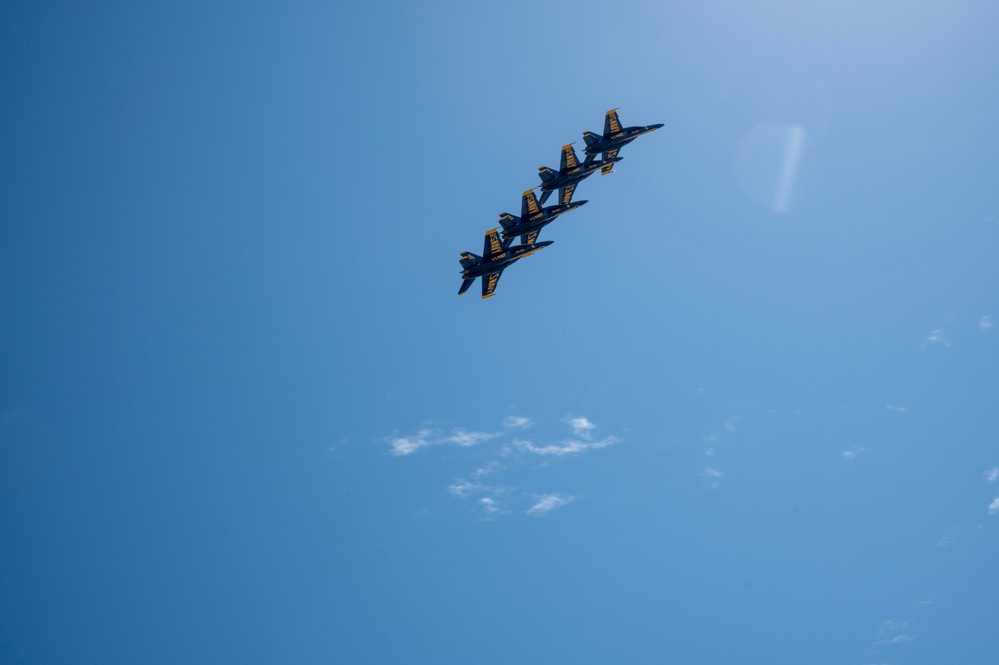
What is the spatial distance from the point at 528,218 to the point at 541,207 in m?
3.03

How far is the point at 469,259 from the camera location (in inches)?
4734

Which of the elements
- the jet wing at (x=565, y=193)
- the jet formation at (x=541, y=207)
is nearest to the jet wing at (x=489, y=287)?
the jet formation at (x=541, y=207)

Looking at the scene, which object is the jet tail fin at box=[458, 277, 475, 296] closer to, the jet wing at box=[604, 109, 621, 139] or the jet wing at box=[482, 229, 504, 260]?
the jet wing at box=[482, 229, 504, 260]

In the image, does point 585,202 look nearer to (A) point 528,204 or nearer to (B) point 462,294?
(A) point 528,204

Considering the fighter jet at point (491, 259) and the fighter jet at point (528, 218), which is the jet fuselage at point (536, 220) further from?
the fighter jet at point (491, 259)

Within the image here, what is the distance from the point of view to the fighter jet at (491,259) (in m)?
120

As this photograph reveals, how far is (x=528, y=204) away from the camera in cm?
12494

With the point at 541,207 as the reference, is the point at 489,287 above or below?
below

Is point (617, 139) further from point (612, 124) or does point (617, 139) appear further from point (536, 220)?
point (536, 220)

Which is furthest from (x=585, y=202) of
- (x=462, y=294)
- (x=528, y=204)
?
(x=462, y=294)

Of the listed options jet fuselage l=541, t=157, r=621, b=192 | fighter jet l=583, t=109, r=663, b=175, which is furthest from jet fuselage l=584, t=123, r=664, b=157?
jet fuselage l=541, t=157, r=621, b=192

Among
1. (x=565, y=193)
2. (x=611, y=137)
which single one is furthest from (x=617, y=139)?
(x=565, y=193)

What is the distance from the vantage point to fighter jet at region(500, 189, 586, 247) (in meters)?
124

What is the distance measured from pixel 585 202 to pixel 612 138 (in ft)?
41.1
